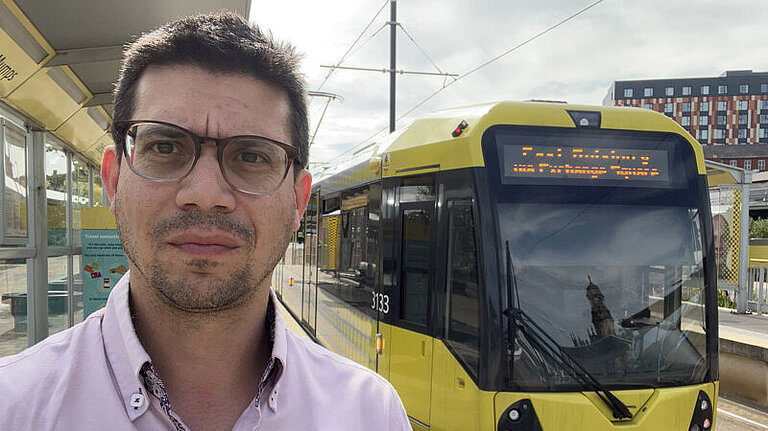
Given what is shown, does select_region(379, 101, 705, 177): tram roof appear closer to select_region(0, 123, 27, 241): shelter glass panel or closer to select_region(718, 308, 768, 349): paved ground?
select_region(0, 123, 27, 241): shelter glass panel

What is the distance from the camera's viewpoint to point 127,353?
1.42m

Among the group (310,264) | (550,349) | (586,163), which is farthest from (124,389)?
(310,264)

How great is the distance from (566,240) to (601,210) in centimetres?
40

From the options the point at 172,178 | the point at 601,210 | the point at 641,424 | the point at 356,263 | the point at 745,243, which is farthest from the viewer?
the point at 745,243

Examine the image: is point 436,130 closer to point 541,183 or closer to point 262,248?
point 541,183

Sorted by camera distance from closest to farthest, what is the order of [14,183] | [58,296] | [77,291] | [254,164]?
[254,164] < [14,183] < [58,296] < [77,291]

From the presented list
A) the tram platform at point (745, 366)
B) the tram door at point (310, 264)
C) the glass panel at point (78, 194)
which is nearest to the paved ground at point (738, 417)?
the tram platform at point (745, 366)

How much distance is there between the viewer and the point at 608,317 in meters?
4.63

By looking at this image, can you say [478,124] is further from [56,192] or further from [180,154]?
[56,192]

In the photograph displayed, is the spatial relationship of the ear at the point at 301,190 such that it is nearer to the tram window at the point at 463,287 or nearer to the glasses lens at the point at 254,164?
the glasses lens at the point at 254,164

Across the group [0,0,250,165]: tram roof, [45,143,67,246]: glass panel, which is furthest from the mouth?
[45,143,67,246]: glass panel

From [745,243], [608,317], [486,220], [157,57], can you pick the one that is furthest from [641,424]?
[745,243]

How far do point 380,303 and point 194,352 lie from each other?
4748 millimetres

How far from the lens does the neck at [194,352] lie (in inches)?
59.6
